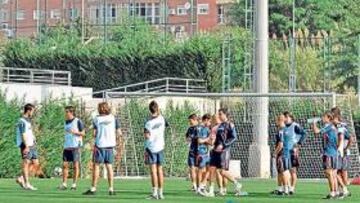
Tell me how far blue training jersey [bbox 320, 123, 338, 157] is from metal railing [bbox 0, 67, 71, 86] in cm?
3859

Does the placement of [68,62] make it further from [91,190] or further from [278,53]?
[91,190]

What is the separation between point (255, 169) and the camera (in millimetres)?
46281

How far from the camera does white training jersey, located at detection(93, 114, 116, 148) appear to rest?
88.8 feet

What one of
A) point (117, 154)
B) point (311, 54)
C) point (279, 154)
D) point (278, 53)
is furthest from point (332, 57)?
point (279, 154)

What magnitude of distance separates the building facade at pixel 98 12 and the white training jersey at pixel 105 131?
6082 cm

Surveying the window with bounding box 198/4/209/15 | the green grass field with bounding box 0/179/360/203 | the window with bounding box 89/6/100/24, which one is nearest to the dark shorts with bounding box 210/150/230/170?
the green grass field with bounding box 0/179/360/203

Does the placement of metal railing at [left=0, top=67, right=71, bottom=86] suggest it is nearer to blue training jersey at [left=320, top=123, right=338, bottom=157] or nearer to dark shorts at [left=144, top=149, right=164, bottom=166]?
blue training jersey at [left=320, top=123, right=338, bottom=157]

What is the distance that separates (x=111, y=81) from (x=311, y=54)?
1575 centimetres

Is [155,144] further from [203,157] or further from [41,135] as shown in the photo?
[41,135]

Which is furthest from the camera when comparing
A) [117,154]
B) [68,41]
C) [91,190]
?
[68,41]

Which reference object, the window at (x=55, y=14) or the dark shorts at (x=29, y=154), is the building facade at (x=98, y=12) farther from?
the dark shorts at (x=29, y=154)

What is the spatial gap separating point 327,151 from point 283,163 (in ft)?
4.91

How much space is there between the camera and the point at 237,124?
4956 centimetres

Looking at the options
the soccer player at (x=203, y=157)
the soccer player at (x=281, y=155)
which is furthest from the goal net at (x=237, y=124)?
the soccer player at (x=203, y=157)
